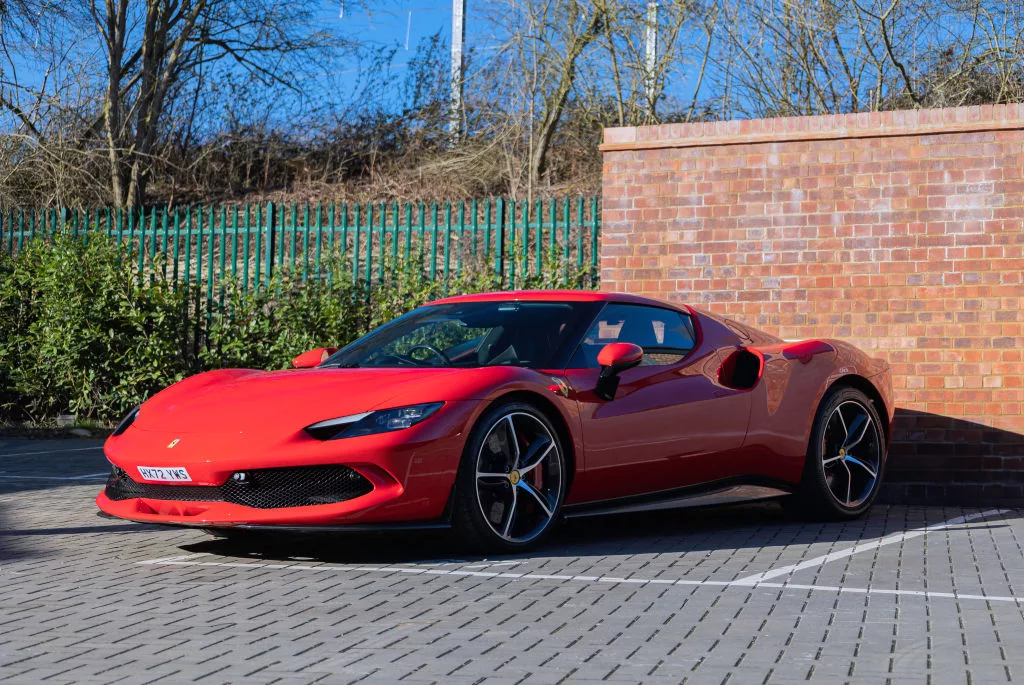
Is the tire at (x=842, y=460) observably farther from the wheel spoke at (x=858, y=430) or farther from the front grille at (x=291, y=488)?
the front grille at (x=291, y=488)

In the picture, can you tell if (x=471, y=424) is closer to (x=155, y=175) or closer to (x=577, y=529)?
(x=577, y=529)

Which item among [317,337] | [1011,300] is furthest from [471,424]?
[317,337]

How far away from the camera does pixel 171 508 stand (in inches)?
232

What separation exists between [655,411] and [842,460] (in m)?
1.63

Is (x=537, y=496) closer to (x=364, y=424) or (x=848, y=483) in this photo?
(x=364, y=424)

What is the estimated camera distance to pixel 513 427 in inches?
240

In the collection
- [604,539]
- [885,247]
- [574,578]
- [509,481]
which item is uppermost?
[885,247]

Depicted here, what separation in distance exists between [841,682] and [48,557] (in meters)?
3.97

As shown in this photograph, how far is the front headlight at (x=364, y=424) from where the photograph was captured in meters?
5.67

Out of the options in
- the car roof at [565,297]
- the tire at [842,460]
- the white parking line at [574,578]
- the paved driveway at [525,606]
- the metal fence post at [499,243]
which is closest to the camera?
the paved driveway at [525,606]

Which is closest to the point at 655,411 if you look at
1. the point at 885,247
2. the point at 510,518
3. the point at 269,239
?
the point at 510,518

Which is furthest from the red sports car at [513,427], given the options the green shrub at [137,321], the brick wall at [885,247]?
the green shrub at [137,321]

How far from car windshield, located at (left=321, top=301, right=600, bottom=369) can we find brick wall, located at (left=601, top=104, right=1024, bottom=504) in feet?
10.8

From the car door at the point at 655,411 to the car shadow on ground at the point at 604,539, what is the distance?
312 millimetres
